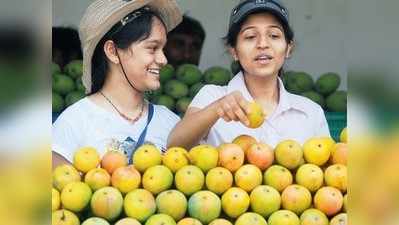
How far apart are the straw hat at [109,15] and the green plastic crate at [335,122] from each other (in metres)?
0.82

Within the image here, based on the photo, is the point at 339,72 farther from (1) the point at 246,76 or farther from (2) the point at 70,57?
(2) the point at 70,57

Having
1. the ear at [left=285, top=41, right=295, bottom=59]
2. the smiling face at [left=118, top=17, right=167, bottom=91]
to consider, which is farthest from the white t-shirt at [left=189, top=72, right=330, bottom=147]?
the smiling face at [left=118, top=17, right=167, bottom=91]

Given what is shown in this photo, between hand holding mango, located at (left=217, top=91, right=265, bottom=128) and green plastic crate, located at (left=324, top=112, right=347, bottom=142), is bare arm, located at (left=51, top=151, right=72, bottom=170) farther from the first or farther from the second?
green plastic crate, located at (left=324, top=112, right=347, bottom=142)

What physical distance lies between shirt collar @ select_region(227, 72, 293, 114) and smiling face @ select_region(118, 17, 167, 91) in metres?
0.32

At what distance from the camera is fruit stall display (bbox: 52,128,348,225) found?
4.26 metres

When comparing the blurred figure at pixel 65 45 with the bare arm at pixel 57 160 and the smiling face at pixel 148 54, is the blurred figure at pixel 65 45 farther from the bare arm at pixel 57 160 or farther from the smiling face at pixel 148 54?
the bare arm at pixel 57 160

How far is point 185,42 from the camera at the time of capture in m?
4.38

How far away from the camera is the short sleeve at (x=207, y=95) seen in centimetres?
439

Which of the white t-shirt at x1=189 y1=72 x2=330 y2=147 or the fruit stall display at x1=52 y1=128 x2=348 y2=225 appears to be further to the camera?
the white t-shirt at x1=189 y1=72 x2=330 y2=147

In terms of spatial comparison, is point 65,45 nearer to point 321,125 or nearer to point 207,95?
point 207,95

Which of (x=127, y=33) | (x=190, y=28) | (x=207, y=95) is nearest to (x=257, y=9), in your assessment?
(x=190, y=28)

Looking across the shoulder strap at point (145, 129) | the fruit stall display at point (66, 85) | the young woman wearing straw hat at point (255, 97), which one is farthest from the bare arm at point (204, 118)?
the fruit stall display at point (66, 85)

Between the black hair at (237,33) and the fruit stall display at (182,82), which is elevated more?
the black hair at (237,33)

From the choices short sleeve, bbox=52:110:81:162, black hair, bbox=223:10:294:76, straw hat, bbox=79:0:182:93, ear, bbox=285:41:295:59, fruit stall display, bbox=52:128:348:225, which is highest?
straw hat, bbox=79:0:182:93
